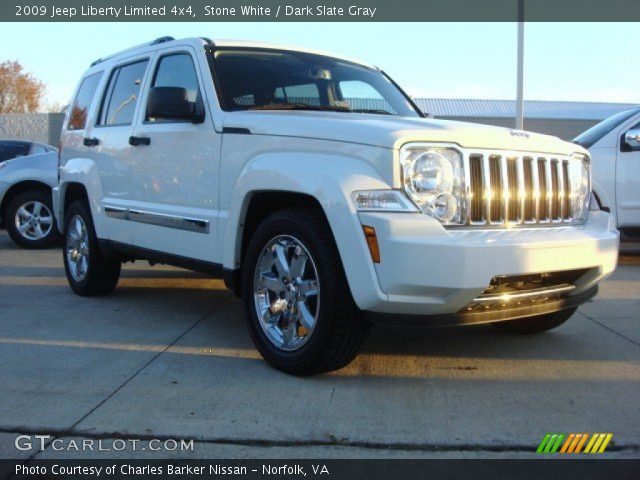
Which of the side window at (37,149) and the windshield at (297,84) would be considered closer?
the windshield at (297,84)

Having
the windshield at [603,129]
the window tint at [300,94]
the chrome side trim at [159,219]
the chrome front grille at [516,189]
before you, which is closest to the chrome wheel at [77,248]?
the chrome side trim at [159,219]

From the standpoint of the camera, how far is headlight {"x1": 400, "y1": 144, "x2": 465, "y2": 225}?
3.55 meters

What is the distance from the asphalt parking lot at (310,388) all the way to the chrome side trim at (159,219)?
77 cm

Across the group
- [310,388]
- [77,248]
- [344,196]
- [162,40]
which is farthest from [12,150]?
[344,196]

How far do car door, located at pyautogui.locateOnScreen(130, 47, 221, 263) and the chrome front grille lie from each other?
5.49ft

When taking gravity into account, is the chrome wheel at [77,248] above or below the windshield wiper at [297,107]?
below

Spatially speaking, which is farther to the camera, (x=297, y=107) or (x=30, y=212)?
(x=30, y=212)

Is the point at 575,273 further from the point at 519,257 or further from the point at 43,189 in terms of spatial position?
the point at 43,189

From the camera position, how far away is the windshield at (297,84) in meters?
4.77

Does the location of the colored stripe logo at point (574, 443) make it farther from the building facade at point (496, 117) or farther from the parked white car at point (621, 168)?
the building facade at point (496, 117)

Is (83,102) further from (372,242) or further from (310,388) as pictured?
(372,242)

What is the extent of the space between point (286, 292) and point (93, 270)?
108 inches

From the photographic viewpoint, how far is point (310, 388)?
3.80 metres

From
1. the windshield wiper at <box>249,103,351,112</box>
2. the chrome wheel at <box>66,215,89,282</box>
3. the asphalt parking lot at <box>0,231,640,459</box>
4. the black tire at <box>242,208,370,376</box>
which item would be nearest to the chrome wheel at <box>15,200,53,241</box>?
the chrome wheel at <box>66,215,89,282</box>
